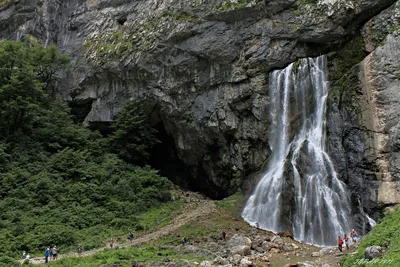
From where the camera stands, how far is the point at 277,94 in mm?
27062

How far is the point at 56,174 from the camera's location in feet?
83.9

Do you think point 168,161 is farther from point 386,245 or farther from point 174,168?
point 386,245

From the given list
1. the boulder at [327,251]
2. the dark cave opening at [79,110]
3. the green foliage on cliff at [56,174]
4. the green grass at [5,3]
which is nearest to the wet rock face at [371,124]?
the boulder at [327,251]

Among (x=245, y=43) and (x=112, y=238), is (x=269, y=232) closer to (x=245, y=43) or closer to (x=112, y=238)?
(x=112, y=238)

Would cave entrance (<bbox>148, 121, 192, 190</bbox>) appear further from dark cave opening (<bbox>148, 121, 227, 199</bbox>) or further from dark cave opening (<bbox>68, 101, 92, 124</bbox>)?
dark cave opening (<bbox>68, 101, 92, 124</bbox>)

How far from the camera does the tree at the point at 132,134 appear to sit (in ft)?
101

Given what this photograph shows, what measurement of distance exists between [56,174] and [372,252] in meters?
20.6

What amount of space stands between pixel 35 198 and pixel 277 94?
1764cm

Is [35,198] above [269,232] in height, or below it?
above

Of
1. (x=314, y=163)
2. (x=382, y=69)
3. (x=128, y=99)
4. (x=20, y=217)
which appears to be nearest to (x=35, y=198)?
(x=20, y=217)

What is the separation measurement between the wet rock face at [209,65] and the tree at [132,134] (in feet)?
4.54

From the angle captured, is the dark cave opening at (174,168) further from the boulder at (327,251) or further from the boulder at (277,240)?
the boulder at (327,251)

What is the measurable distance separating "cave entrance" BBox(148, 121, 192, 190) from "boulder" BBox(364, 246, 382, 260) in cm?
2257

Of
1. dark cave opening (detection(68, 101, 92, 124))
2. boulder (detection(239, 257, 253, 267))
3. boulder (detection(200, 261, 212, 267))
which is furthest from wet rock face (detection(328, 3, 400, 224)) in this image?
dark cave opening (detection(68, 101, 92, 124))
